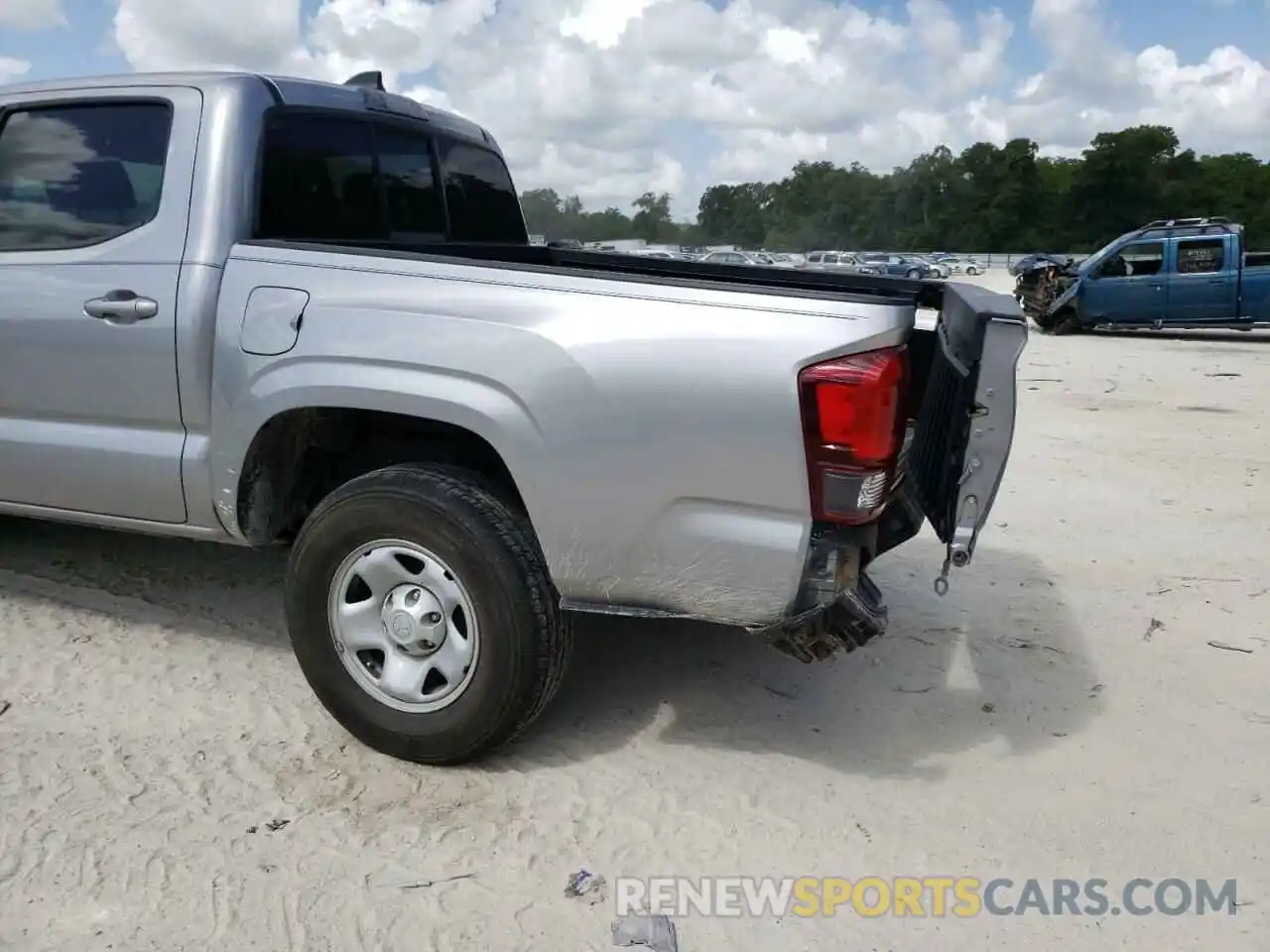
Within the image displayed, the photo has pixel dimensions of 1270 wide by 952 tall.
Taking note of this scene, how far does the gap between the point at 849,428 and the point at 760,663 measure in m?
1.57

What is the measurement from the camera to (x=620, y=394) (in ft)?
8.80

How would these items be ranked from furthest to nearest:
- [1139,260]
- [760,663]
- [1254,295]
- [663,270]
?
1. [1139,260]
2. [1254,295]
3. [663,270]
4. [760,663]

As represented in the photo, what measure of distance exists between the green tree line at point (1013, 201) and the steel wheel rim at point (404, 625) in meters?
70.6

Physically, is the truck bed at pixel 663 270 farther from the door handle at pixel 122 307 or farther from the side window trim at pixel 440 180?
the door handle at pixel 122 307

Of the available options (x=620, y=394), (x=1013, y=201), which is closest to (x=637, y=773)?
(x=620, y=394)

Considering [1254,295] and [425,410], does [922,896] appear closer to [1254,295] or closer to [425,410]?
[425,410]

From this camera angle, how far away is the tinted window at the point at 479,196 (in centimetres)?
448

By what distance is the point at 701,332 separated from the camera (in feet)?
8.68

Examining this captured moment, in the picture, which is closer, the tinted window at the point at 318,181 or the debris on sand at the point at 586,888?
the debris on sand at the point at 586,888

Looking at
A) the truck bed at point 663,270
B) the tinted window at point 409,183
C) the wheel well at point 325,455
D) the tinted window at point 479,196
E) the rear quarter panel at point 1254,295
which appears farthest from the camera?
the rear quarter panel at point 1254,295

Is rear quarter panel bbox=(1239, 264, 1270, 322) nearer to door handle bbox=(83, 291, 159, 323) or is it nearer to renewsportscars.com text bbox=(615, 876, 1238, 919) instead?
renewsportscars.com text bbox=(615, 876, 1238, 919)

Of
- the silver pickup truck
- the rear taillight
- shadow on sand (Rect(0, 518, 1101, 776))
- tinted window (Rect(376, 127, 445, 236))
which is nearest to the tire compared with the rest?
the silver pickup truck

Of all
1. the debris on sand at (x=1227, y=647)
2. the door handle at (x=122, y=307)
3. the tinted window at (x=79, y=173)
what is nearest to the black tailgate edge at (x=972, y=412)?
the debris on sand at (x=1227, y=647)

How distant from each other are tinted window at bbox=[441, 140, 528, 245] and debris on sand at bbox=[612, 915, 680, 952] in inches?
117
